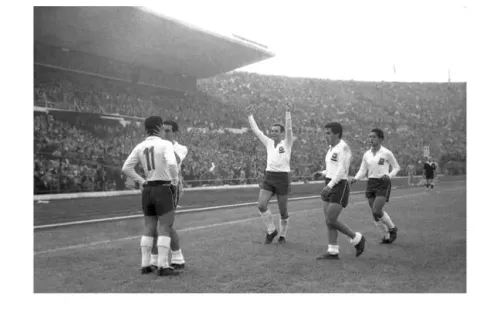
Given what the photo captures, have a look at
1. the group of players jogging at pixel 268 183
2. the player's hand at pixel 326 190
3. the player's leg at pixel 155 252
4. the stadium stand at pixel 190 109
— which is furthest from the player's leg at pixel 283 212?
the stadium stand at pixel 190 109

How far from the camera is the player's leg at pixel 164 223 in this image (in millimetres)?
4762

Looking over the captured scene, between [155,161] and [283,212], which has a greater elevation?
[155,161]

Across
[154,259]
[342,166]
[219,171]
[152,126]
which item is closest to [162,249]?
[154,259]

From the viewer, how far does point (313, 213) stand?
10.7 meters

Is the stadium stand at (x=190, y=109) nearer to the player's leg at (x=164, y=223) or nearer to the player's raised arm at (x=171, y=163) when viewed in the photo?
the player's leg at (x=164, y=223)

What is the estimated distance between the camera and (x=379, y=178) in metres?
6.92

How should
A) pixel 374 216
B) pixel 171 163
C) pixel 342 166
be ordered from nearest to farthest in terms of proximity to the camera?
1. pixel 171 163
2. pixel 342 166
3. pixel 374 216

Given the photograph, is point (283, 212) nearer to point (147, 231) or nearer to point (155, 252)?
point (155, 252)

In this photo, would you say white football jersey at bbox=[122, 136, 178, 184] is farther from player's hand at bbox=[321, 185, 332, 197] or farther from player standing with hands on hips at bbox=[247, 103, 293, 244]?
player standing with hands on hips at bbox=[247, 103, 293, 244]

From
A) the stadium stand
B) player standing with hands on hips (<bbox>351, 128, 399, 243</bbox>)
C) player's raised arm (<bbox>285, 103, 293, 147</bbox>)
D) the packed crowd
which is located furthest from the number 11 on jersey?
the stadium stand

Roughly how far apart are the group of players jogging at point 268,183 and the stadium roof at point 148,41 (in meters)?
10.3

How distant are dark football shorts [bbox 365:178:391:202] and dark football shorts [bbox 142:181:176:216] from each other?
3.56 metres

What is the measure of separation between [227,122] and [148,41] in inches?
225

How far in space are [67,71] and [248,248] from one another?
17.9 m
